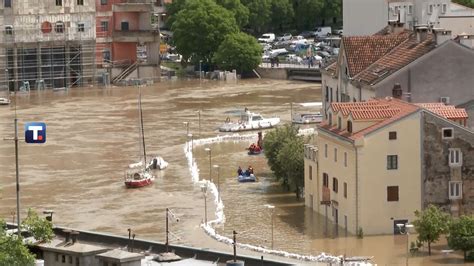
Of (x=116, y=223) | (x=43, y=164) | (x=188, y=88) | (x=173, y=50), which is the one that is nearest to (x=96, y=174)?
(x=43, y=164)

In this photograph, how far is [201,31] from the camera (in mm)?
108562

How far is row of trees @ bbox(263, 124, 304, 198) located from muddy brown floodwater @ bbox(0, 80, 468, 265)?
0.53 meters

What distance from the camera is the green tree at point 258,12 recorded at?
122625 millimetres

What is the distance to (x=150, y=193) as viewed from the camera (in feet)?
176

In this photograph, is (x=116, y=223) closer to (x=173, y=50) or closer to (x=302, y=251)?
(x=302, y=251)

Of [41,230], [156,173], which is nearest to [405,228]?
[41,230]

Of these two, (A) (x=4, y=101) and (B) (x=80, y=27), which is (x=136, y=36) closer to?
(B) (x=80, y=27)

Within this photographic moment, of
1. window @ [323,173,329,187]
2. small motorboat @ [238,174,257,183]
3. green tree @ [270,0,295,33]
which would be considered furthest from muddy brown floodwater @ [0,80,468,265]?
green tree @ [270,0,295,33]

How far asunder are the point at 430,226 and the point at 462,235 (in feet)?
3.22

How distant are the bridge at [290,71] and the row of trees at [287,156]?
45214mm

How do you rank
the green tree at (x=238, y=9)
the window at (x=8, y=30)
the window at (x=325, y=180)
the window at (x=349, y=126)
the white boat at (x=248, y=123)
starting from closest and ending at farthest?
the window at (x=349, y=126) → the window at (x=325, y=180) → the white boat at (x=248, y=123) → the window at (x=8, y=30) → the green tree at (x=238, y=9)

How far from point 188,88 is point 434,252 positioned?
56969mm

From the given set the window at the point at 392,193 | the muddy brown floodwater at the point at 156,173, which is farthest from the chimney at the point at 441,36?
the window at the point at 392,193

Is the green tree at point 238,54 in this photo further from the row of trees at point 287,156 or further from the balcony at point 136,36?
the row of trees at point 287,156
